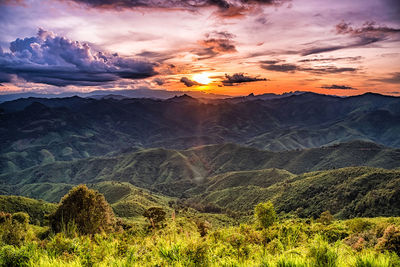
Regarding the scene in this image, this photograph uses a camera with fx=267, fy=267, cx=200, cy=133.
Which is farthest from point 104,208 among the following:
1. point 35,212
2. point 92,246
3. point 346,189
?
point 346,189

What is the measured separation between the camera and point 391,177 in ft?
470

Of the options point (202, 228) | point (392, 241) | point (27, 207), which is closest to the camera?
point (392, 241)

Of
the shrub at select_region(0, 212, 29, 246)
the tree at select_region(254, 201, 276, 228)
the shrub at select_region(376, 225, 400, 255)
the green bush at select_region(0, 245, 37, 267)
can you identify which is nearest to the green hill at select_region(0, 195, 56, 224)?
the shrub at select_region(0, 212, 29, 246)

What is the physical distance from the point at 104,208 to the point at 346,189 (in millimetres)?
139473

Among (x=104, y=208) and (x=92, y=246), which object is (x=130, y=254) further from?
(x=104, y=208)

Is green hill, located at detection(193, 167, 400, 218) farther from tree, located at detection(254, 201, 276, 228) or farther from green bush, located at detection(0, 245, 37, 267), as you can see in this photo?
green bush, located at detection(0, 245, 37, 267)

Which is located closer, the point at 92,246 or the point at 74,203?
the point at 92,246

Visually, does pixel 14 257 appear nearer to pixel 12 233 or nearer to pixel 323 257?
pixel 323 257

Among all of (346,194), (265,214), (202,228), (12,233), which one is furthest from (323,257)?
(346,194)

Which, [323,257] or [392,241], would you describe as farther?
[392,241]

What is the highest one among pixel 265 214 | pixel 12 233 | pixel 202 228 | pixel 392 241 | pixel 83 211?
pixel 392 241

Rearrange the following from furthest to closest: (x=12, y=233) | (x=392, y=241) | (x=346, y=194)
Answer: (x=346, y=194), (x=12, y=233), (x=392, y=241)

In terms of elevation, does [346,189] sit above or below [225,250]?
below

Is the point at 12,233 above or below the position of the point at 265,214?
above
